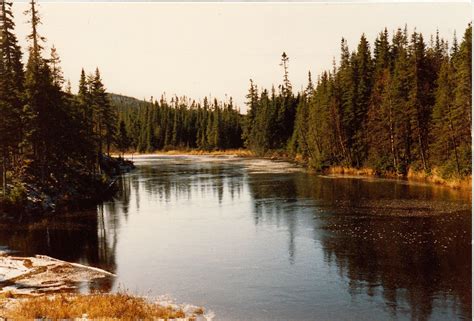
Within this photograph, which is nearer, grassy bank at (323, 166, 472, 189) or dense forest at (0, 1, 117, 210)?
dense forest at (0, 1, 117, 210)

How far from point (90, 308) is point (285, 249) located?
512 inches

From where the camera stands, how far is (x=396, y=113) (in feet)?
206

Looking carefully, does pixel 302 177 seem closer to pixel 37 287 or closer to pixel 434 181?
pixel 434 181

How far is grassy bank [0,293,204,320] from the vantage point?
47.6ft

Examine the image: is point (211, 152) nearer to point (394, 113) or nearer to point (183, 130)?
point (183, 130)

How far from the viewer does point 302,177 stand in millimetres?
64688

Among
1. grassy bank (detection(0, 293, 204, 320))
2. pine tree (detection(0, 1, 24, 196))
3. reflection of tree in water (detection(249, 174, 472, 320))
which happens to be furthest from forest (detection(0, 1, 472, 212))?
grassy bank (detection(0, 293, 204, 320))

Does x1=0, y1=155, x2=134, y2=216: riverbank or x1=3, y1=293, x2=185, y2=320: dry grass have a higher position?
x1=0, y1=155, x2=134, y2=216: riverbank

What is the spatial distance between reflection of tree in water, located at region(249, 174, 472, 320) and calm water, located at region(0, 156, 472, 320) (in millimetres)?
62

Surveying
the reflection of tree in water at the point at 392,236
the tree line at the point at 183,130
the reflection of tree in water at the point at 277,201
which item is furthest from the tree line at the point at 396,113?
the tree line at the point at 183,130

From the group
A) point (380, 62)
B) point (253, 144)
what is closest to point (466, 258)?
point (380, 62)

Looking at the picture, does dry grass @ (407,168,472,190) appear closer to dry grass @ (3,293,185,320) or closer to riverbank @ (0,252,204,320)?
riverbank @ (0,252,204,320)

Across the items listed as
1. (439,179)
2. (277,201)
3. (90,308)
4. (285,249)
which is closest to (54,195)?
(277,201)

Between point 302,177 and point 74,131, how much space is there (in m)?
30.5
